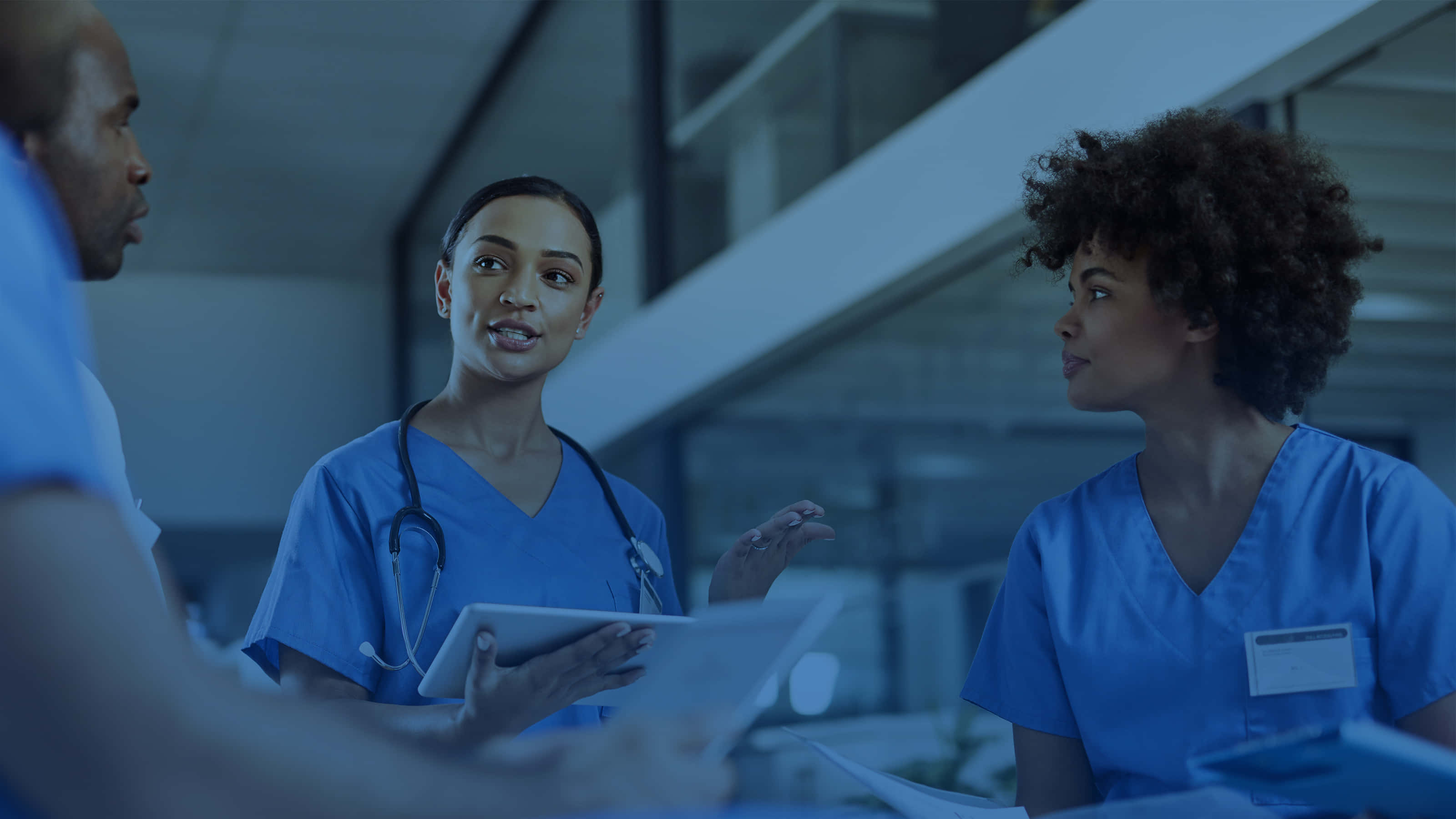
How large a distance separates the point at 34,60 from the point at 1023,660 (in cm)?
114

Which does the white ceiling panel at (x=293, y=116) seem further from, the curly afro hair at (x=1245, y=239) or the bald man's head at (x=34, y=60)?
the bald man's head at (x=34, y=60)

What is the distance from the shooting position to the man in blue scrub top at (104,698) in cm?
38

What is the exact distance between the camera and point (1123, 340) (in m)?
1.39

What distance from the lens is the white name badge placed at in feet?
3.93

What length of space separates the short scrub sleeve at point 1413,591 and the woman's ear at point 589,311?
3.01ft

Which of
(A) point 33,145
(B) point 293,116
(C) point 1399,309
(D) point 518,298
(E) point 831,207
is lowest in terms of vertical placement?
(A) point 33,145

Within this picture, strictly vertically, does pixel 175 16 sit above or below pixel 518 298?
above

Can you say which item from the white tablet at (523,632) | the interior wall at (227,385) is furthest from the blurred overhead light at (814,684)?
the interior wall at (227,385)

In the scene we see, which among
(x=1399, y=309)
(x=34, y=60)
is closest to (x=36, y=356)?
(x=34, y=60)

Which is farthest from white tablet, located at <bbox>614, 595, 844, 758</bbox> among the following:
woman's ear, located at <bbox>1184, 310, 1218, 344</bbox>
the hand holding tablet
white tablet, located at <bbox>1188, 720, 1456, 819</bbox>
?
woman's ear, located at <bbox>1184, 310, 1218, 344</bbox>

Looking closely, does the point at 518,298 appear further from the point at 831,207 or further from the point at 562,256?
the point at 831,207

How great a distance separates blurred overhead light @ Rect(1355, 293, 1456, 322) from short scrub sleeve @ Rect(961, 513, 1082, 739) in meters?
0.92

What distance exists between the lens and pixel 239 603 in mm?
6742

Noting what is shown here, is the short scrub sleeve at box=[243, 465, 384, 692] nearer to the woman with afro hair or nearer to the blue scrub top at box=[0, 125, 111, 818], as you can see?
the woman with afro hair
